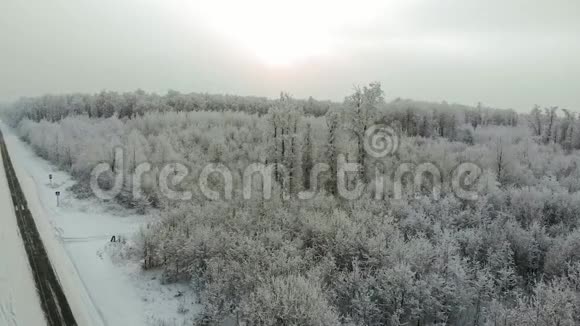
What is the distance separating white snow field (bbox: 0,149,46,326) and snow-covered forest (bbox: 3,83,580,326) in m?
4.83

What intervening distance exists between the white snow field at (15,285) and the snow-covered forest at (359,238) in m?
4.83

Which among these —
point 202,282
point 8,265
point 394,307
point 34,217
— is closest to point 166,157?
point 34,217

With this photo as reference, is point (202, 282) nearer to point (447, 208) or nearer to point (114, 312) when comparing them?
point (114, 312)

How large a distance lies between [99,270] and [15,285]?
3665 mm

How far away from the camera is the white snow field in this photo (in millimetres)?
14003

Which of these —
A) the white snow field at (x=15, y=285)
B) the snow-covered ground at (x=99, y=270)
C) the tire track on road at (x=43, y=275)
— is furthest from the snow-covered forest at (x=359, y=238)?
the white snow field at (x=15, y=285)

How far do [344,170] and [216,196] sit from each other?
1415 cm

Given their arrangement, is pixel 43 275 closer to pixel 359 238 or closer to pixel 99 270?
pixel 99 270

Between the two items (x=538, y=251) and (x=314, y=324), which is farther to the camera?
(x=538, y=251)

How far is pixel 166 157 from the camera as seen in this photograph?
150 feet

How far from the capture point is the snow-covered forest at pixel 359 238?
14.1 m

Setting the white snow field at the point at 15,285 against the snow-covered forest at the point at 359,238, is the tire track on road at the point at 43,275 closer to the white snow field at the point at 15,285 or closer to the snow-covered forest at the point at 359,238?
the white snow field at the point at 15,285

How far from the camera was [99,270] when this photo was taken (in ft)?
64.4

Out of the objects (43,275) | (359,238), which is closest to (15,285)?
(43,275)
